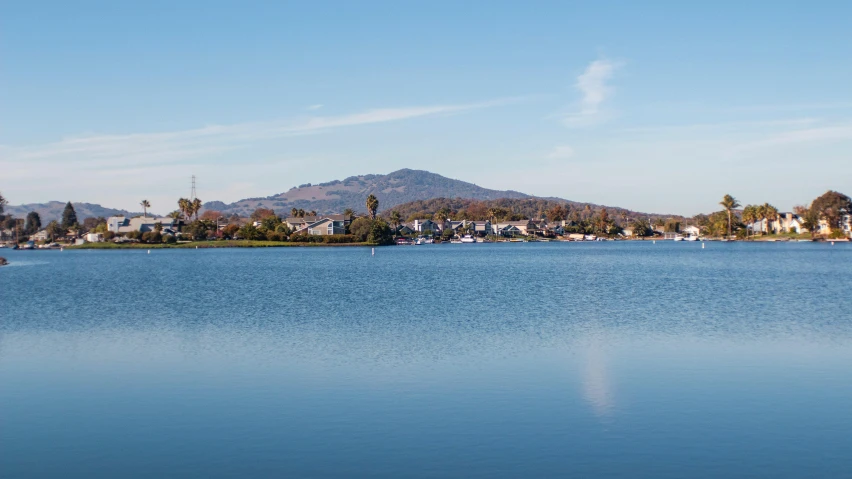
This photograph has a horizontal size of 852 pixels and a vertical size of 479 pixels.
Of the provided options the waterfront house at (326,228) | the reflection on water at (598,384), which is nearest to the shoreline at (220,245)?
the waterfront house at (326,228)

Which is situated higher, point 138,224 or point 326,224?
point 138,224

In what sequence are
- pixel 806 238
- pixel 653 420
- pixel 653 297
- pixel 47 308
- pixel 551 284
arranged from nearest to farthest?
pixel 653 420, pixel 47 308, pixel 653 297, pixel 551 284, pixel 806 238

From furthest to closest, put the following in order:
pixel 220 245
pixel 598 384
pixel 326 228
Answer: pixel 326 228 < pixel 220 245 < pixel 598 384

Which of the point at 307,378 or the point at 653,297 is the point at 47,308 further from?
the point at 653,297

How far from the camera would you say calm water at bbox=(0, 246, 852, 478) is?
39.2ft

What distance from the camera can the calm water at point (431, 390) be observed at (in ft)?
39.2

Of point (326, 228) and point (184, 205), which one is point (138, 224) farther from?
point (326, 228)

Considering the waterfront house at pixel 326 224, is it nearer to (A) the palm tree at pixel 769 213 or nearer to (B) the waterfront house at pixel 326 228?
(B) the waterfront house at pixel 326 228

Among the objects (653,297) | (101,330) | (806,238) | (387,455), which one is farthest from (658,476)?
(806,238)

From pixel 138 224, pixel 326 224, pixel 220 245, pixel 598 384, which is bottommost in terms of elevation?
pixel 598 384

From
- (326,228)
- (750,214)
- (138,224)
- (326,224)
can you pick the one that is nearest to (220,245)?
(326,228)

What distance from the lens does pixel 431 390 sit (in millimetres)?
16703

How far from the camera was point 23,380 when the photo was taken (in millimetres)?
18609

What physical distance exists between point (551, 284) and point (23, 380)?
35147mm
